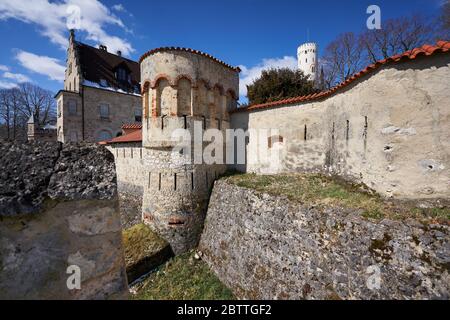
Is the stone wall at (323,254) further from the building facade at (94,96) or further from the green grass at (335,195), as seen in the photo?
the building facade at (94,96)

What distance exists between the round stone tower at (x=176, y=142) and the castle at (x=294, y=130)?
0.12ft

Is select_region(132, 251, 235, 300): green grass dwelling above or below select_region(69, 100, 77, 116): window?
below

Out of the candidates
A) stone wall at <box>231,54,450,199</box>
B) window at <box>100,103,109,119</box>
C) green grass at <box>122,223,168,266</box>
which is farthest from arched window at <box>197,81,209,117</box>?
window at <box>100,103,109,119</box>

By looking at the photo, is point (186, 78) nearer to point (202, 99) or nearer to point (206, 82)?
point (206, 82)

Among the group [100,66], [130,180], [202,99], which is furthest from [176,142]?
[100,66]

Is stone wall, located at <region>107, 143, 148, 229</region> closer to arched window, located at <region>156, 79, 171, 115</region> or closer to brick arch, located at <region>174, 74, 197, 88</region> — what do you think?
arched window, located at <region>156, 79, 171, 115</region>

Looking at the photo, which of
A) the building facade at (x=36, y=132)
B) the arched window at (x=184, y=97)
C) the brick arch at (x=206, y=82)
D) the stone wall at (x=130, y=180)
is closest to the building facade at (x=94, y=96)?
the building facade at (x=36, y=132)

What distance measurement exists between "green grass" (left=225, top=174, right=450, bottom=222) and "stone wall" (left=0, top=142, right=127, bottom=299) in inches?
171

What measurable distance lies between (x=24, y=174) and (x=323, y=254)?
4.70 m

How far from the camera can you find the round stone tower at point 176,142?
756 centimetres

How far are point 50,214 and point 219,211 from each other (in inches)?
242

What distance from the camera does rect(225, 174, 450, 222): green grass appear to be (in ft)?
13.0
